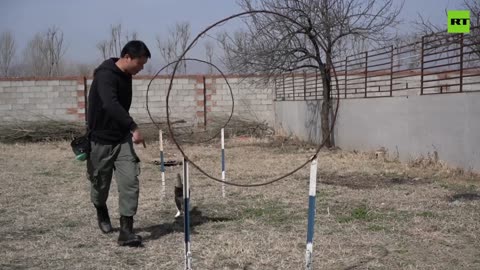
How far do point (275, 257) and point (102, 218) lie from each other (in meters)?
1.87

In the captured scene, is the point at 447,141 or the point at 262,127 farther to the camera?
the point at 262,127

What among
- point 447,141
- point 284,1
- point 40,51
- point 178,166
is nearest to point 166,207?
point 178,166

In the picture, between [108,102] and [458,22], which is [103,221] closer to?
[108,102]

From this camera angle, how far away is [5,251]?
4668mm

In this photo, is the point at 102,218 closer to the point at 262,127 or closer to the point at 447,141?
the point at 447,141

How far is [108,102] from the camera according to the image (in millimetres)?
4594

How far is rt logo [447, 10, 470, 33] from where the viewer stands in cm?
767

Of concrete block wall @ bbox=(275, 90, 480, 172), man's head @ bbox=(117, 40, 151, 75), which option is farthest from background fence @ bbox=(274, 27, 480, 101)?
man's head @ bbox=(117, 40, 151, 75)

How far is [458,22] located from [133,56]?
5.28 metres

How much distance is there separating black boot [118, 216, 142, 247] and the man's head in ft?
4.46

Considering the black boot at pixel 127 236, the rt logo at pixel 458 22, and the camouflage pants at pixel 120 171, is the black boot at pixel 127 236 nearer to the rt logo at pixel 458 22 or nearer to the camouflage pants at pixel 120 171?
the camouflage pants at pixel 120 171

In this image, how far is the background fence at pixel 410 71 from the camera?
32.8 feet

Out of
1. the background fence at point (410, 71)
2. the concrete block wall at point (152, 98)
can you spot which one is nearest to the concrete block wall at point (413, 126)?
the background fence at point (410, 71)

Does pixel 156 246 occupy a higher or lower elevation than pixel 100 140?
lower
